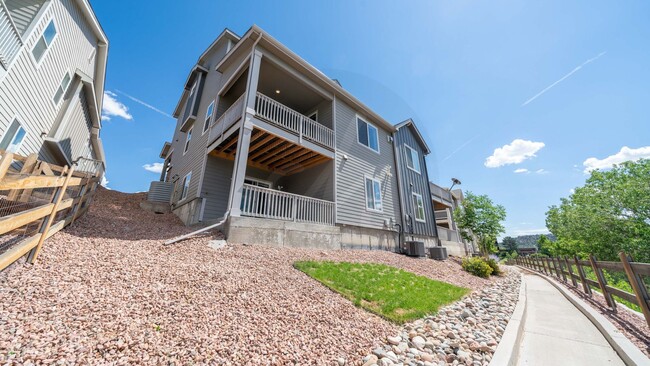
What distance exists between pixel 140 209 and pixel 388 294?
11.3 meters

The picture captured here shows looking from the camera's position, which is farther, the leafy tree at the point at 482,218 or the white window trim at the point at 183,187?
the leafy tree at the point at 482,218

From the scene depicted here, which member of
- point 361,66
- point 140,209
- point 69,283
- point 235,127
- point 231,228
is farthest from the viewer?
point 361,66

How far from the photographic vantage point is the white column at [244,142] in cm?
656

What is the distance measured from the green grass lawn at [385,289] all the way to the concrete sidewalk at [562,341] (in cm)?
130

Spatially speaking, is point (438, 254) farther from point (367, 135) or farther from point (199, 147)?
point (199, 147)

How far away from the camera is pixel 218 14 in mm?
12789

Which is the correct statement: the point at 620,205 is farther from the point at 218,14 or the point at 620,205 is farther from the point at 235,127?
the point at 218,14

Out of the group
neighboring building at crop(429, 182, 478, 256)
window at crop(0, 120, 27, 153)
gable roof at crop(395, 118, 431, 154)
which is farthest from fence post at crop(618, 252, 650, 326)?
window at crop(0, 120, 27, 153)

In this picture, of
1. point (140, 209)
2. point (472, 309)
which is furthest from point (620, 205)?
point (140, 209)

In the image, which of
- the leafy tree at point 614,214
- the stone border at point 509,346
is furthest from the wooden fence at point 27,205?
the leafy tree at point 614,214

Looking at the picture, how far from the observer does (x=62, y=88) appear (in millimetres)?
9234

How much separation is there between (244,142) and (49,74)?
772 centimetres

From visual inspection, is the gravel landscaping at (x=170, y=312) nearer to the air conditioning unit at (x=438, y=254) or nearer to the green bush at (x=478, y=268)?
the green bush at (x=478, y=268)

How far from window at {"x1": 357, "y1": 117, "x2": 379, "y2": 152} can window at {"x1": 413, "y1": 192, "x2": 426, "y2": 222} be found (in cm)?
411
